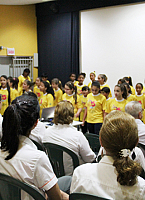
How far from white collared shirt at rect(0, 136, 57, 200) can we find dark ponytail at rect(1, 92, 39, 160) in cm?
4

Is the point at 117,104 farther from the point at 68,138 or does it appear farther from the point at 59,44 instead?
the point at 59,44

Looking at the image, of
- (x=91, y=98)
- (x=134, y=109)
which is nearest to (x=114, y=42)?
(x=91, y=98)

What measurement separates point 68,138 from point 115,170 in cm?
112

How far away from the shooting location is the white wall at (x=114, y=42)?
705 cm

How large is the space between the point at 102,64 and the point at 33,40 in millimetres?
3526

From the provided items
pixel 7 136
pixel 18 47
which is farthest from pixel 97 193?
pixel 18 47

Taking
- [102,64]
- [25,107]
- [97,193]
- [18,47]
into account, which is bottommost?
[97,193]

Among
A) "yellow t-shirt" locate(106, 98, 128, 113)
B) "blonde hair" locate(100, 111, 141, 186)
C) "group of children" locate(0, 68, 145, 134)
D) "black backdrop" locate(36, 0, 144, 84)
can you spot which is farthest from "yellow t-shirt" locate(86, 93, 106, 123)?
"black backdrop" locate(36, 0, 144, 84)

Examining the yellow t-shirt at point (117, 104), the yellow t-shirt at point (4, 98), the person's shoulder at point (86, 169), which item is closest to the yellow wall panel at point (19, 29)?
the yellow t-shirt at point (4, 98)

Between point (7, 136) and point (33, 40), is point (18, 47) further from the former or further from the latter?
point (7, 136)

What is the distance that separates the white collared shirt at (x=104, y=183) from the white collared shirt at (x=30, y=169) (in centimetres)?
16

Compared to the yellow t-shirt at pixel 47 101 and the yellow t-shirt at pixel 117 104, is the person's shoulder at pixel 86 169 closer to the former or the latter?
the yellow t-shirt at pixel 117 104

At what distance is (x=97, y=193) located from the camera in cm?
118

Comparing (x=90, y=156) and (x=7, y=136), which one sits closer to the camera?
(x=7, y=136)
